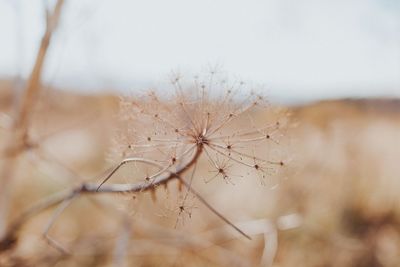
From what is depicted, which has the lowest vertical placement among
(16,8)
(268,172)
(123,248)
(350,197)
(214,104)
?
(123,248)

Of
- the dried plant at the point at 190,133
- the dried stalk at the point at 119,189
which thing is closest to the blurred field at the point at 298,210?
the dried stalk at the point at 119,189

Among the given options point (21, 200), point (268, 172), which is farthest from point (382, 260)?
point (21, 200)

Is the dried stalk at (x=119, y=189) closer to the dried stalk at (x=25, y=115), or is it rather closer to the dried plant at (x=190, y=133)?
the dried plant at (x=190, y=133)

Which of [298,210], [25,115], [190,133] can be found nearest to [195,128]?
[190,133]

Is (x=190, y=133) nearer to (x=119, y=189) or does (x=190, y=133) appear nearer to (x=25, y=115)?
(x=119, y=189)

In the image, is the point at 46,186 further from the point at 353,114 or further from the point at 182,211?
the point at 182,211

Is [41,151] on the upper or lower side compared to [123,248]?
upper

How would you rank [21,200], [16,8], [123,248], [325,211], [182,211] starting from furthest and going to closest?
[21,200], [325,211], [16,8], [123,248], [182,211]
